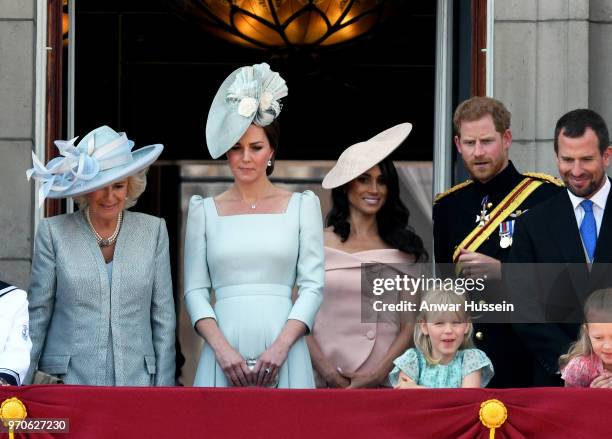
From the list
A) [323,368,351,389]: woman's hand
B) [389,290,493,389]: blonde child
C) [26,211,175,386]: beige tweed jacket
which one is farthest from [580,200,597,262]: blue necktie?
[26,211,175,386]: beige tweed jacket

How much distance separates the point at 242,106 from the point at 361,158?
0.80 metres

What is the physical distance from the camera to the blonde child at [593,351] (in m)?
7.10

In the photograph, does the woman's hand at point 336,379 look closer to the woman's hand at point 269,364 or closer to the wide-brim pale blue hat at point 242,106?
the woman's hand at point 269,364

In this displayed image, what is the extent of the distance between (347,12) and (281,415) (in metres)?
4.96

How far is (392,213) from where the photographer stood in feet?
27.6

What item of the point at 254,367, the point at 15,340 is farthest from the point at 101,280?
the point at 254,367

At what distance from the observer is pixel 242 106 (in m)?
7.88

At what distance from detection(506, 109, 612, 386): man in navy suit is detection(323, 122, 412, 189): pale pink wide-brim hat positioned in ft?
2.96

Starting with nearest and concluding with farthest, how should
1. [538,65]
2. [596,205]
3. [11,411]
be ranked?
[11,411] → [596,205] → [538,65]

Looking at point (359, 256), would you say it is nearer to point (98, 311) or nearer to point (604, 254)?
point (604, 254)

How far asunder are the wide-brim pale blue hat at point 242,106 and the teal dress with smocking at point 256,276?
0.31m

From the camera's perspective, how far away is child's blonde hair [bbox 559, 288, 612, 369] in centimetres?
718

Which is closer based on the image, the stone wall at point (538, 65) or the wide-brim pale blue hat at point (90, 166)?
the wide-brim pale blue hat at point (90, 166)

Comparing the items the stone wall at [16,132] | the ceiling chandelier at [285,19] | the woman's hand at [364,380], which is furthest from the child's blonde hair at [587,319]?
the ceiling chandelier at [285,19]
